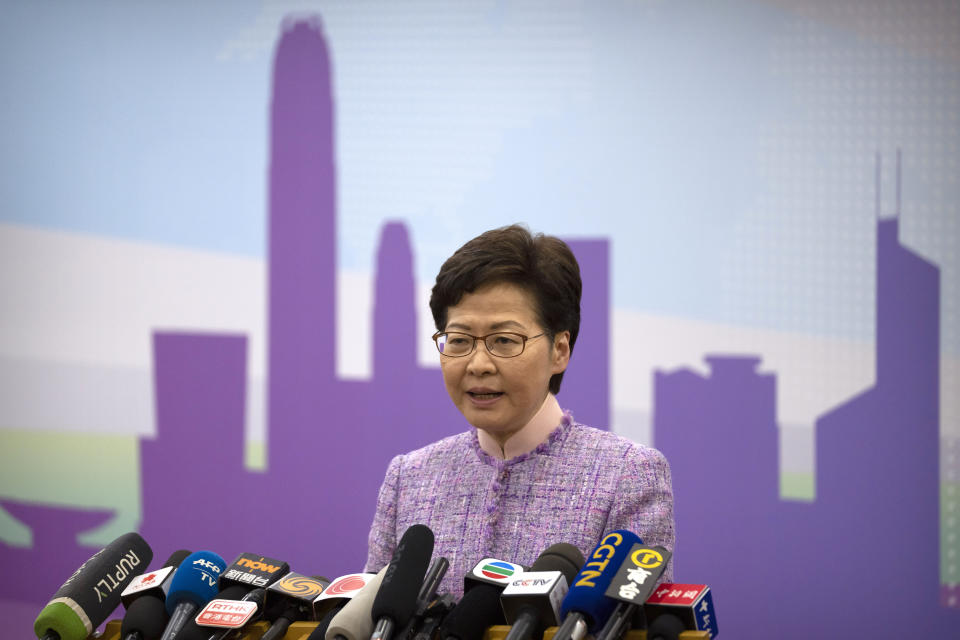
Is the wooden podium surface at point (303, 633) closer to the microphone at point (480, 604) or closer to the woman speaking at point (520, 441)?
the microphone at point (480, 604)

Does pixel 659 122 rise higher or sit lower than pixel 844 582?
higher

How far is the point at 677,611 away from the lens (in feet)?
3.56

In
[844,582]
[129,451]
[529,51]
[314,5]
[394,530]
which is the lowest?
[844,582]

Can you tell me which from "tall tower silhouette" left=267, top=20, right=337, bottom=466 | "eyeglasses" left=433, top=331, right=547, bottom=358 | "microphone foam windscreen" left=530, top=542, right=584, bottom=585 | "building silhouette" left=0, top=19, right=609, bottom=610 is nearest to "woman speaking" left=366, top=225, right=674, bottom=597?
"eyeglasses" left=433, top=331, right=547, bottom=358

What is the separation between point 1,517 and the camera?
13.6 feet

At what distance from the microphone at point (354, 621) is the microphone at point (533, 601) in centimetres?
16

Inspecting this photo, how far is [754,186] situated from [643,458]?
6.86ft

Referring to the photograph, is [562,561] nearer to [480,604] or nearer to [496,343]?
[480,604]

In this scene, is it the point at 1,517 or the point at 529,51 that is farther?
the point at 1,517

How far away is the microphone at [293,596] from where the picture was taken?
1.28 meters

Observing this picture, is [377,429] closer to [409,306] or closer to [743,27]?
[409,306]

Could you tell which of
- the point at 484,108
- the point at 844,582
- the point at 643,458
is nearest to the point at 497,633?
the point at 643,458

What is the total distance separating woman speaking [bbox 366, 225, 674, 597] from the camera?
1.55m

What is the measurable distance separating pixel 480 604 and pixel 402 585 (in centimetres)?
9
